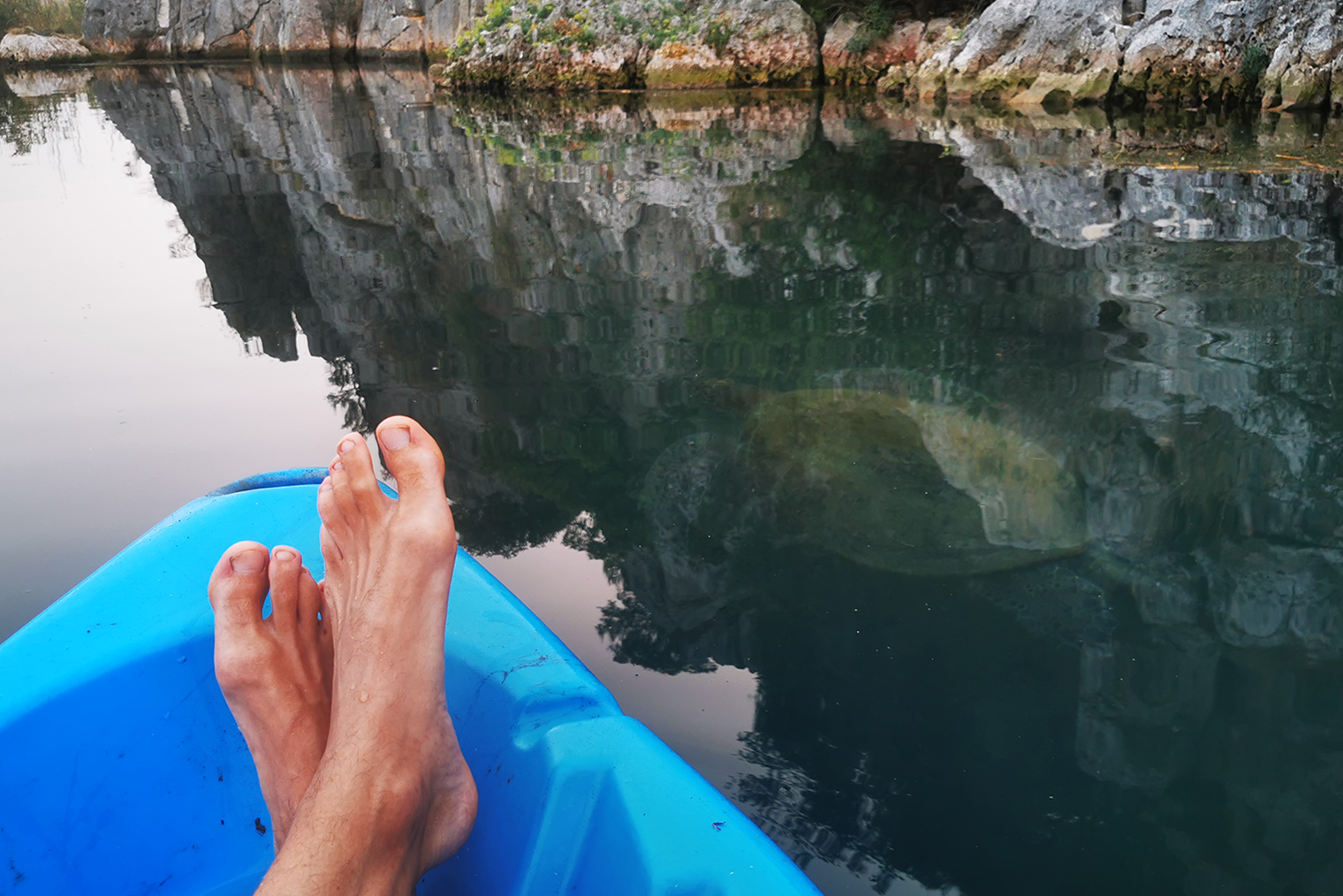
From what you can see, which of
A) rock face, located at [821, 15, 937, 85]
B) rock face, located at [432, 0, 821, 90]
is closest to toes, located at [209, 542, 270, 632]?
rock face, located at [821, 15, 937, 85]

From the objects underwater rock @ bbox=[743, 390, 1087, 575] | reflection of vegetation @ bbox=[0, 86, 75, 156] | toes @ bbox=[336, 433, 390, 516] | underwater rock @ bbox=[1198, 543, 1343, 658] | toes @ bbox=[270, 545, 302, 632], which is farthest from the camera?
reflection of vegetation @ bbox=[0, 86, 75, 156]

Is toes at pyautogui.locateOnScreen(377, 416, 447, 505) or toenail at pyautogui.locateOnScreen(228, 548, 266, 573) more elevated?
toes at pyautogui.locateOnScreen(377, 416, 447, 505)

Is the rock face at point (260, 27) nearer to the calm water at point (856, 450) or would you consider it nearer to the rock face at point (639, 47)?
the rock face at point (639, 47)

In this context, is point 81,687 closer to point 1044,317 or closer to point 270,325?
point 270,325

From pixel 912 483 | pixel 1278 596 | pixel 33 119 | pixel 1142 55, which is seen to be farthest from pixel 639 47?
pixel 1278 596

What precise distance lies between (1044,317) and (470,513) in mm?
1957

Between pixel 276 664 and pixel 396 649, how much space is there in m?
0.17

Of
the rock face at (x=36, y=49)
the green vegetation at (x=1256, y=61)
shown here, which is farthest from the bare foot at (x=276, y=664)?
the rock face at (x=36, y=49)

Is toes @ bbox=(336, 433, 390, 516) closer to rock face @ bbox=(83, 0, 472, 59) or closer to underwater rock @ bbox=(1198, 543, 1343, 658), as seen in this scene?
underwater rock @ bbox=(1198, 543, 1343, 658)

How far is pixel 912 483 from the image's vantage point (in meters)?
2.05

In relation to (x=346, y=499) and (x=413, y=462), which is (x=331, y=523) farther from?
(x=413, y=462)

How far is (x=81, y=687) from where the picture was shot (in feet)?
3.50

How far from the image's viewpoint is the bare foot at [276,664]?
1049mm

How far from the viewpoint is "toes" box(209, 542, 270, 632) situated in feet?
3.72
